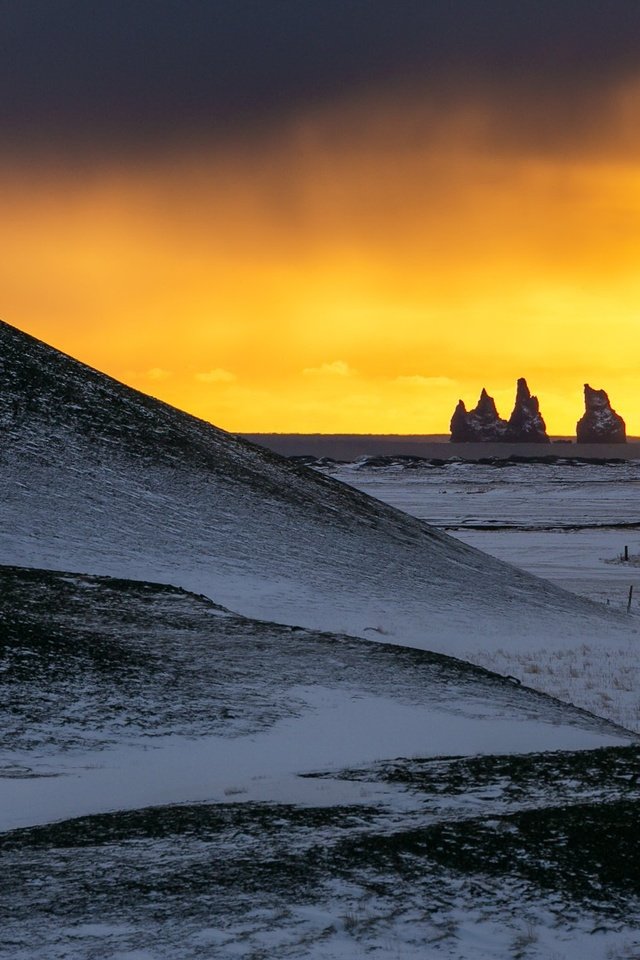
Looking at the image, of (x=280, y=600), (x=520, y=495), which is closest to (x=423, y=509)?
(x=520, y=495)

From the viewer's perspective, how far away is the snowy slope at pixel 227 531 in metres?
31.6

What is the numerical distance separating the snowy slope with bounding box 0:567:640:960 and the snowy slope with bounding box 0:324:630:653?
8.72 metres

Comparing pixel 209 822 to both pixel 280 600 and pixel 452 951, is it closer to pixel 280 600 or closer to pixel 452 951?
pixel 452 951

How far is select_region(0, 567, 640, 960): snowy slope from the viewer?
8.11m

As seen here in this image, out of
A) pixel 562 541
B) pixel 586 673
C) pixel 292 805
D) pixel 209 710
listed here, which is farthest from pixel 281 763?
pixel 562 541

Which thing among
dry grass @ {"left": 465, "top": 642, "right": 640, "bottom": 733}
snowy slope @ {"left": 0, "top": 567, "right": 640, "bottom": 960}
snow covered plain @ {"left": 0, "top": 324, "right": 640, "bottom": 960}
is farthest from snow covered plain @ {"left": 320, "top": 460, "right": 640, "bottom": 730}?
snowy slope @ {"left": 0, "top": 567, "right": 640, "bottom": 960}

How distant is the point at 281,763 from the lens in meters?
14.4

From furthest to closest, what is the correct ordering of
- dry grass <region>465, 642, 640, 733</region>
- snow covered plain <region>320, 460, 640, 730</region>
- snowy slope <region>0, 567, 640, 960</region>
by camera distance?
snow covered plain <region>320, 460, 640, 730</region> → dry grass <region>465, 642, 640, 733</region> → snowy slope <region>0, 567, 640, 960</region>

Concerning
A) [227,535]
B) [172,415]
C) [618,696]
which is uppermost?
[172,415]

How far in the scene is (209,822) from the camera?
441 inches

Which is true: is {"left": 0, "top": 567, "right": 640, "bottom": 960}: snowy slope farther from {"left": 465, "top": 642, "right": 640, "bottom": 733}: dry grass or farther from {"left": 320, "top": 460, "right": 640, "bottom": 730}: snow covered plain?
{"left": 320, "top": 460, "right": 640, "bottom": 730}: snow covered plain

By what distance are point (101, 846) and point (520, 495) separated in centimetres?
12407

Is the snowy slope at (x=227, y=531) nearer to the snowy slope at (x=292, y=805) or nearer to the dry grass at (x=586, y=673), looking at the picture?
the dry grass at (x=586, y=673)

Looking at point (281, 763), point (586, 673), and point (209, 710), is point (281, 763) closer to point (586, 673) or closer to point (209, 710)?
point (209, 710)
